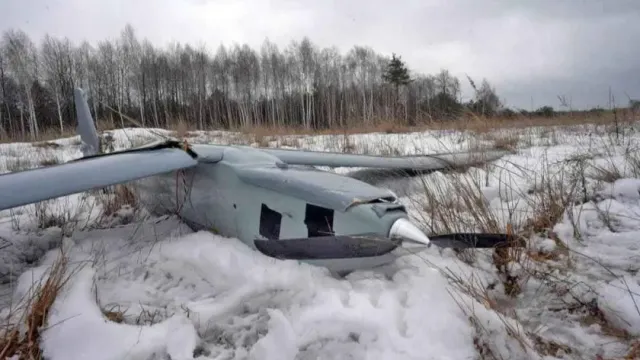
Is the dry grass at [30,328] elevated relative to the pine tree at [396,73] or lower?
lower

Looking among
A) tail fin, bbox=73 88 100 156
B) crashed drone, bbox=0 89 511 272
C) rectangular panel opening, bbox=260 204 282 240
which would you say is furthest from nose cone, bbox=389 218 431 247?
tail fin, bbox=73 88 100 156

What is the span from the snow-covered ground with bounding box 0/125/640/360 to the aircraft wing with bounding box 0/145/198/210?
43 centimetres

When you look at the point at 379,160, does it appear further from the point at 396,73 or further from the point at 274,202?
the point at 396,73

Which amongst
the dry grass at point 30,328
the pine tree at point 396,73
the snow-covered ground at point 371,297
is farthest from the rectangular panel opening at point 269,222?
the pine tree at point 396,73

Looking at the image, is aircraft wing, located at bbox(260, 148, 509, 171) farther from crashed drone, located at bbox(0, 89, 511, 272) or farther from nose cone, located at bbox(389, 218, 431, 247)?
nose cone, located at bbox(389, 218, 431, 247)

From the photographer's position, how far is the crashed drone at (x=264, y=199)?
5.18 ft

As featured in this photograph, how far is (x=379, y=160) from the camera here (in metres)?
3.49

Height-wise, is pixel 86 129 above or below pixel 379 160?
above

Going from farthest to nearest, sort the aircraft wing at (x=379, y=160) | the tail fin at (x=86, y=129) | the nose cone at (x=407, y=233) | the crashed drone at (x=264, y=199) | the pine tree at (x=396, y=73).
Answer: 1. the pine tree at (x=396, y=73)
2. the tail fin at (x=86, y=129)
3. the aircraft wing at (x=379, y=160)
4. the crashed drone at (x=264, y=199)
5. the nose cone at (x=407, y=233)

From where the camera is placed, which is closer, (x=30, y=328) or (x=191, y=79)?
(x=30, y=328)

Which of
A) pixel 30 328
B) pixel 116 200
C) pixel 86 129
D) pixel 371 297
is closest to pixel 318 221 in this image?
pixel 371 297

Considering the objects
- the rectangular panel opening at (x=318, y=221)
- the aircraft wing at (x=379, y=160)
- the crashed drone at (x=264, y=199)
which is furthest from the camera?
the aircraft wing at (x=379, y=160)

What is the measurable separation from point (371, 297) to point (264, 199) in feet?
2.74

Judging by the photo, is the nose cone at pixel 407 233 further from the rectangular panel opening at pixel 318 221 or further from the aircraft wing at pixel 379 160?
the aircraft wing at pixel 379 160
